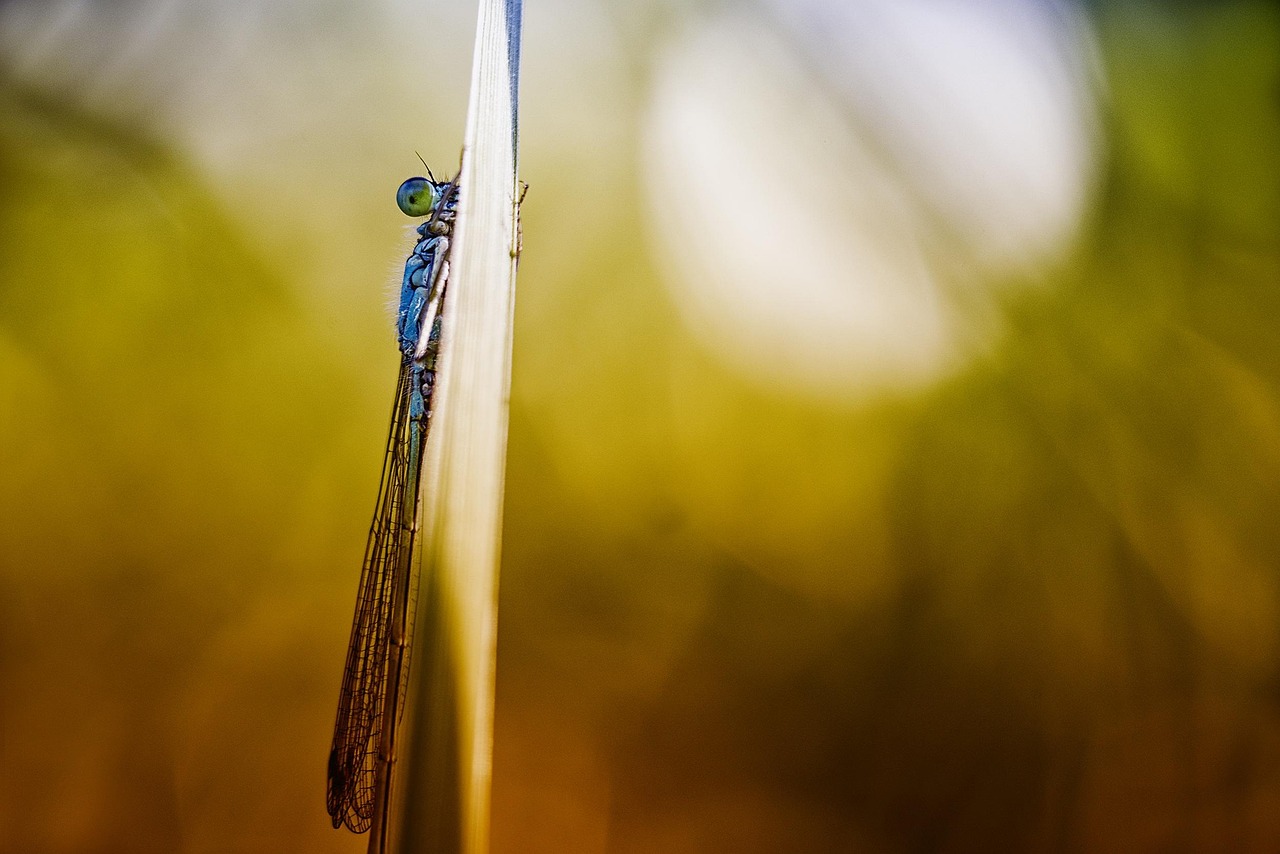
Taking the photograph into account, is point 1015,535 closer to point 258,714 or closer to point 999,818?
point 999,818

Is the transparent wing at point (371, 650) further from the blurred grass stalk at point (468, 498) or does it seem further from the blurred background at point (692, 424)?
the blurred background at point (692, 424)

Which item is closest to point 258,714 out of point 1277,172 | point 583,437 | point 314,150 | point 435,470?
point 583,437

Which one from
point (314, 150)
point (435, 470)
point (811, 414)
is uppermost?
point (314, 150)

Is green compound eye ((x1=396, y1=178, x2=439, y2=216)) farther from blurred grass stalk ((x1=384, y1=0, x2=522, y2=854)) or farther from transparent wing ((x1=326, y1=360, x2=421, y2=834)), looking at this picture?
blurred grass stalk ((x1=384, y1=0, x2=522, y2=854))

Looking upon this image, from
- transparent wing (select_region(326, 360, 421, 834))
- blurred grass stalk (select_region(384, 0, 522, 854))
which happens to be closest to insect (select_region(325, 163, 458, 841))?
transparent wing (select_region(326, 360, 421, 834))

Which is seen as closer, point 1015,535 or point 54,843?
point 54,843

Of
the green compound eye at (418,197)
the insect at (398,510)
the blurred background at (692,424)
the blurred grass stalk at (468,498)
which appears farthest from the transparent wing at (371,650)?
the blurred background at (692,424)
